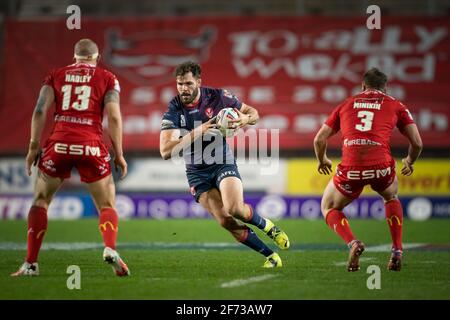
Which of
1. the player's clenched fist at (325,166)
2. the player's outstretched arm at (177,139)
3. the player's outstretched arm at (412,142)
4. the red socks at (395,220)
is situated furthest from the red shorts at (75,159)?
the player's outstretched arm at (412,142)

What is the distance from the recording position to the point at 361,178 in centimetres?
864

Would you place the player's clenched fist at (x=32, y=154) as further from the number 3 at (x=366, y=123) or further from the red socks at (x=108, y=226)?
the number 3 at (x=366, y=123)

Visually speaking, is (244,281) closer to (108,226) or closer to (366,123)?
(108,226)

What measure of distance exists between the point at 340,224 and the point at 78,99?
289 centimetres

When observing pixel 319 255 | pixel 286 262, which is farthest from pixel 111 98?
pixel 319 255

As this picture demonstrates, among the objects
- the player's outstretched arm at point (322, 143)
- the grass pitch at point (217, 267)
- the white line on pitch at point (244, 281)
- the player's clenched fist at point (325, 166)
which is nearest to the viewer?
the grass pitch at point (217, 267)

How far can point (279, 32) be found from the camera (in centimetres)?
1945

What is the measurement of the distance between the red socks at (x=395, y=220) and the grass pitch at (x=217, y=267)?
1.09ft

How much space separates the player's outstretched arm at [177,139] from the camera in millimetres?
8531

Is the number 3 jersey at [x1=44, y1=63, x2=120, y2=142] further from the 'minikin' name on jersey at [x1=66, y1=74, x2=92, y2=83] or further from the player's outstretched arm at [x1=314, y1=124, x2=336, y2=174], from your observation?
the player's outstretched arm at [x1=314, y1=124, x2=336, y2=174]

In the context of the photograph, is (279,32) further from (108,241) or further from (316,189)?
(108,241)

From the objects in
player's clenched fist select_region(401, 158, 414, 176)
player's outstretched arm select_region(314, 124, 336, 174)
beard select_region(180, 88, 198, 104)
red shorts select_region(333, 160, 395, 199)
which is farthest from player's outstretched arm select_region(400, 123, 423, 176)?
beard select_region(180, 88, 198, 104)

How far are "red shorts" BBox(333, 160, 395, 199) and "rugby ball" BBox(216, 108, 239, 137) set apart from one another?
1.17 meters

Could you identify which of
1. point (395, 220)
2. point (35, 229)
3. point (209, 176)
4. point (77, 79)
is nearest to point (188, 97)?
point (209, 176)
